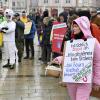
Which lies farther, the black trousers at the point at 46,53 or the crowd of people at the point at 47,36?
the black trousers at the point at 46,53

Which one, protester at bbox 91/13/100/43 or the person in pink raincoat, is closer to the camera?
the person in pink raincoat

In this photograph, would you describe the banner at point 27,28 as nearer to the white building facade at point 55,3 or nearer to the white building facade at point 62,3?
the white building facade at point 62,3

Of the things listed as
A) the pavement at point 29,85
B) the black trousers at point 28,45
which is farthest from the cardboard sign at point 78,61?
the black trousers at point 28,45

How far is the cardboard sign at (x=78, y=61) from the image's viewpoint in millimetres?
5840

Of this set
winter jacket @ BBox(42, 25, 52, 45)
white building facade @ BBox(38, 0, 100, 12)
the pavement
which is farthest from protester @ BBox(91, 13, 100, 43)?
white building facade @ BBox(38, 0, 100, 12)

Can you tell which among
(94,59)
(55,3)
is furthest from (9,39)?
(55,3)

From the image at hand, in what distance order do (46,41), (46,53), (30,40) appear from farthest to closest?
1. (30,40)
2. (46,53)
3. (46,41)

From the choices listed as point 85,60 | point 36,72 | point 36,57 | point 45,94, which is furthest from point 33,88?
point 36,57

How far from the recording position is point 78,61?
5945mm

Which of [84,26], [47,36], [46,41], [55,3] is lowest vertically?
[55,3]

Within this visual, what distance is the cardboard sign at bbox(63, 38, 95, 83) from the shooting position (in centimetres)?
584

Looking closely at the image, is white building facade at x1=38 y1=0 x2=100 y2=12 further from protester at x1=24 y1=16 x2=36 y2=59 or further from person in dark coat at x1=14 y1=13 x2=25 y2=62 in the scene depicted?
person in dark coat at x1=14 y1=13 x2=25 y2=62

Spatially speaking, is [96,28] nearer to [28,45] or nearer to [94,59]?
[94,59]

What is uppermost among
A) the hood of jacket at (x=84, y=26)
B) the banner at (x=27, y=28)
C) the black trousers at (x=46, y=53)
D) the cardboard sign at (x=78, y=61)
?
the hood of jacket at (x=84, y=26)
